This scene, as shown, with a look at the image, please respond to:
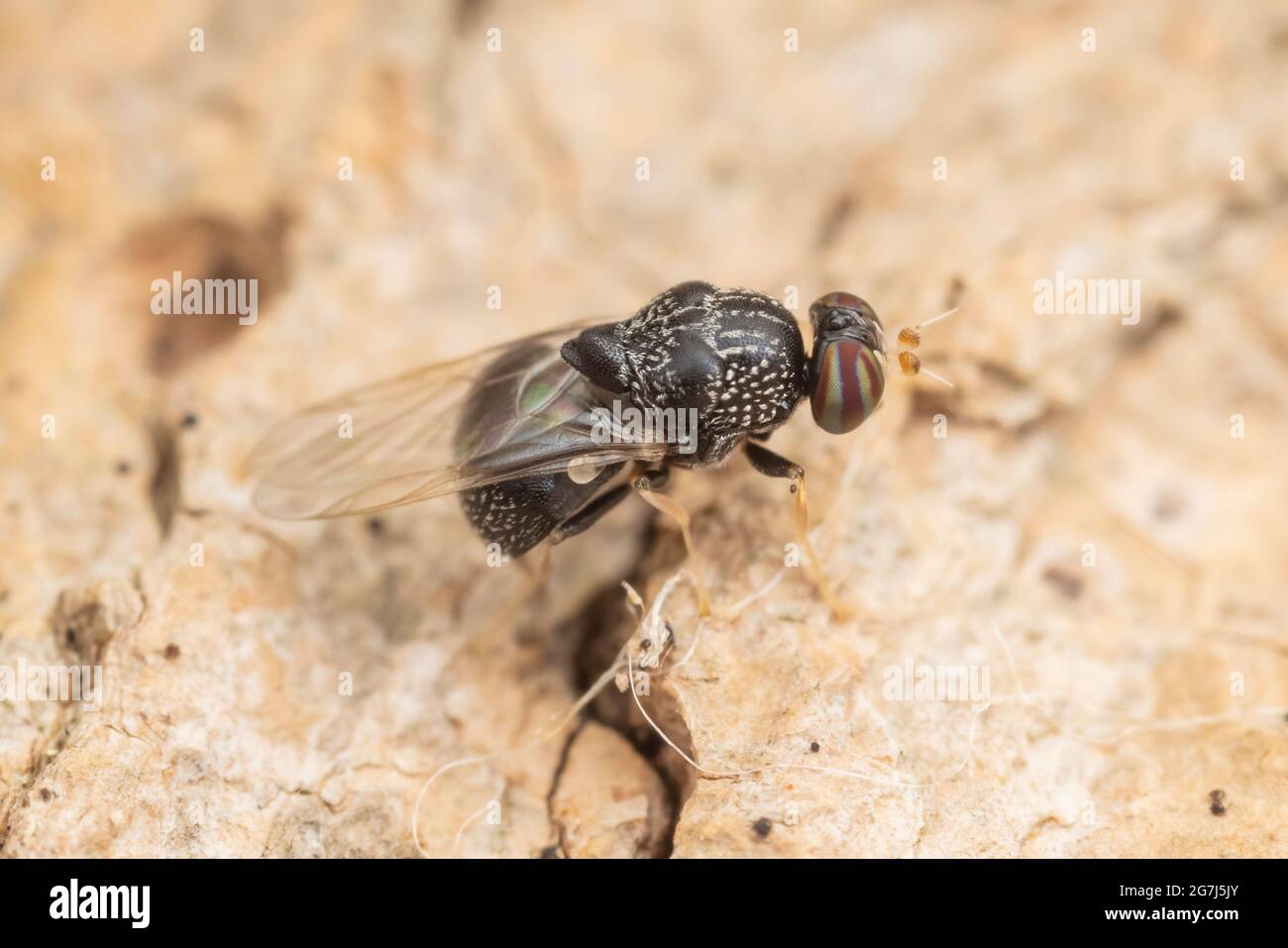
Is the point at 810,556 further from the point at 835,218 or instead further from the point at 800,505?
the point at 835,218

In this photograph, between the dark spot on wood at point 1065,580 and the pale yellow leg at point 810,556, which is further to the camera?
the dark spot on wood at point 1065,580

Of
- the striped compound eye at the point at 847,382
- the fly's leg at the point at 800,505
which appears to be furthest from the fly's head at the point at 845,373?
the fly's leg at the point at 800,505

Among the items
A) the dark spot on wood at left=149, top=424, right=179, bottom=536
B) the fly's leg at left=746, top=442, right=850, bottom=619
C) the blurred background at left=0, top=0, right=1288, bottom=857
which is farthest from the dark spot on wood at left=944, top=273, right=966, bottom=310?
the dark spot on wood at left=149, top=424, right=179, bottom=536

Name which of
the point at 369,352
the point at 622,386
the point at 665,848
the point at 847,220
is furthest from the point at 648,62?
the point at 665,848

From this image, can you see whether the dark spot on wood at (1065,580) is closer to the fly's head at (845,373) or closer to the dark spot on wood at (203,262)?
the fly's head at (845,373)
